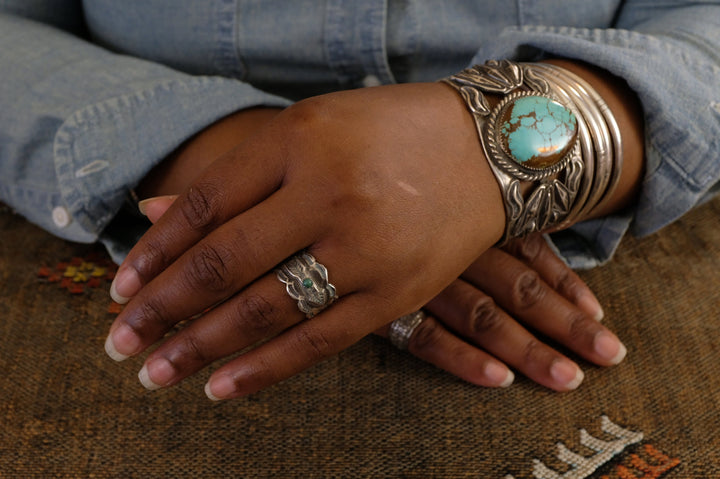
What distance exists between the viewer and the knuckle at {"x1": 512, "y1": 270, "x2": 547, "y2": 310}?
59cm

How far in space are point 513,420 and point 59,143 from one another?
508mm

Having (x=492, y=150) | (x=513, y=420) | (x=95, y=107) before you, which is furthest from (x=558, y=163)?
(x=95, y=107)

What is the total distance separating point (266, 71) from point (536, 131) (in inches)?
15.9

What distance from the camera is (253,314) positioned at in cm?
42

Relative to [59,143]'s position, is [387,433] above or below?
below

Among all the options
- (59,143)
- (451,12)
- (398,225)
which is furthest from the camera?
(451,12)

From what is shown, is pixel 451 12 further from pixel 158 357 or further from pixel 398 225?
pixel 158 357

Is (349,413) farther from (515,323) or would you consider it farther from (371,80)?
(371,80)

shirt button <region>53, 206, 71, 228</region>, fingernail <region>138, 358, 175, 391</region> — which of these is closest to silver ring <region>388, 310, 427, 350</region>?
fingernail <region>138, 358, 175, 391</region>

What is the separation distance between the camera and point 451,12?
70 cm

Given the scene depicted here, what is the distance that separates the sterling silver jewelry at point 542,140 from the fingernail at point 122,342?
0.30 meters

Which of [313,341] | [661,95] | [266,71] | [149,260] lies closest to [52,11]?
[266,71]

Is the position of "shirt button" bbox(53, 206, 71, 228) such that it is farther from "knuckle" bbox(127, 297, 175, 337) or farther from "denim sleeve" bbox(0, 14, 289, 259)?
"knuckle" bbox(127, 297, 175, 337)

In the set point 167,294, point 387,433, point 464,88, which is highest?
point 464,88
